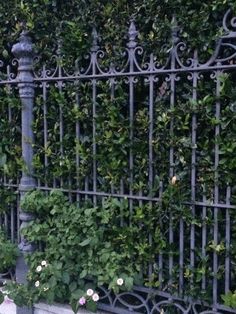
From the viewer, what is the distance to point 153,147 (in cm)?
325

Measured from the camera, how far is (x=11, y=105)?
4.00 meters

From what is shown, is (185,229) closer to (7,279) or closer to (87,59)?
(87,59)

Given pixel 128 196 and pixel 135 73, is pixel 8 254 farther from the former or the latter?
pixel 135 73

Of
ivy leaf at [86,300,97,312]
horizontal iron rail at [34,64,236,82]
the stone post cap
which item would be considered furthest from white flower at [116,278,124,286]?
the stone post cap

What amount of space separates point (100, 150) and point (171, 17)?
113 centimetres

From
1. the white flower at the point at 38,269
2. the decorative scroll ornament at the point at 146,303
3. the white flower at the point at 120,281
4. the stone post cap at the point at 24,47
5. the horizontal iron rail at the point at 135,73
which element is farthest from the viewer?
the stone post cap at the point at 24,47

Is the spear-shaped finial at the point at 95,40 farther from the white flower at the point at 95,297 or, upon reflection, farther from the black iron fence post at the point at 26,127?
the white flower at the point at 95,297

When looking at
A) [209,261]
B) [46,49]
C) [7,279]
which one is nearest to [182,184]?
[209,261]

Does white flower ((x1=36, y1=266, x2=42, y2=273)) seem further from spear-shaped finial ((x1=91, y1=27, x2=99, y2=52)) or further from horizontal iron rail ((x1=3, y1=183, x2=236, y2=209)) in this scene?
spear-shaped finial ((x1=91, y1=27, x2=99, y2=52))

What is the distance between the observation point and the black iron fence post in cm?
386

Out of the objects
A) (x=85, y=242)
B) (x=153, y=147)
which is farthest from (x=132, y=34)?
(x=85, y=242)

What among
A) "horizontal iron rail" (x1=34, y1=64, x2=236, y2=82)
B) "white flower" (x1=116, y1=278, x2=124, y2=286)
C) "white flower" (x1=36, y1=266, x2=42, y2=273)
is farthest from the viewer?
"white flower" (x1=36, y1=266, x2=42, y2=273)

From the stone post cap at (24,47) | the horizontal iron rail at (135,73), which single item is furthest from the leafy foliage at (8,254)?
the stone post cap at (24,47)

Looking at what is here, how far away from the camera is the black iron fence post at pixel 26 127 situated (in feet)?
12.7
